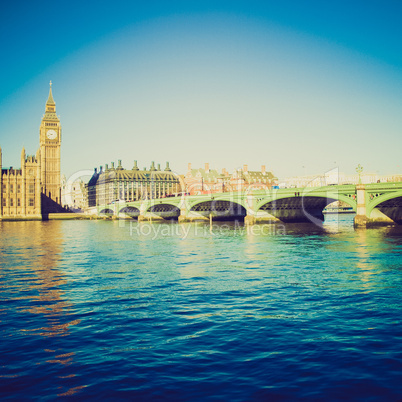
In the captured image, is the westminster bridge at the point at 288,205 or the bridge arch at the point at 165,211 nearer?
the westminster bridge at the point at 288,205

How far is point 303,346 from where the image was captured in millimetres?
13445

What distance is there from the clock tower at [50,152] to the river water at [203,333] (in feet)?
462

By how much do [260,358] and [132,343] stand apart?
4.16m

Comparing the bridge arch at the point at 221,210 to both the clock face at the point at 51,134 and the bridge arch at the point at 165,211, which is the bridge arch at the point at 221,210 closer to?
the bridge arch at the point at 165,211

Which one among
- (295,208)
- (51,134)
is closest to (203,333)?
(295,208)

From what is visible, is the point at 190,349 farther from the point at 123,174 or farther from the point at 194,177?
the point at 123,174

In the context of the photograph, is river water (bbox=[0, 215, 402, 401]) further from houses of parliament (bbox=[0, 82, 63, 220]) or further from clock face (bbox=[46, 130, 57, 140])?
clock face (bbox=[46, 130, 57, 140])

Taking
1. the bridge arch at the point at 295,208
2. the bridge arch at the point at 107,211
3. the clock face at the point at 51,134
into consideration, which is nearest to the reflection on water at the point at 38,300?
the bridge arch at the point at 295,208

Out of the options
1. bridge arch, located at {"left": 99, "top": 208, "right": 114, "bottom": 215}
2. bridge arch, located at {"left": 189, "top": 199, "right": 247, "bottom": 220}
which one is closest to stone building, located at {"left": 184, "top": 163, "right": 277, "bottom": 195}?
bridge arch, located at {"left": 99, "top": 208, "right": 114, "bottom": 215}

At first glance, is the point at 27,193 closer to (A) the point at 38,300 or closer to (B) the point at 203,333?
(A) the point at 38,300

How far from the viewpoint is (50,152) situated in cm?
16875

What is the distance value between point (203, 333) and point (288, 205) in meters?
75.7

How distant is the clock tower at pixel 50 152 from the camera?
163 meters

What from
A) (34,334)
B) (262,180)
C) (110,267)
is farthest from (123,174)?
(34,334)
